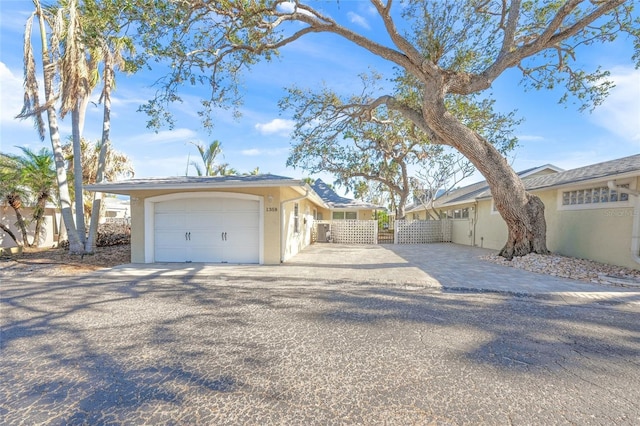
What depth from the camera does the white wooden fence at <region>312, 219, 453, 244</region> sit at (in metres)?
16.9

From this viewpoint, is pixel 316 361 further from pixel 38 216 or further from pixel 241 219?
pixel 38 216

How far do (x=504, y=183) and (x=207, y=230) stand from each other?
32.3ft

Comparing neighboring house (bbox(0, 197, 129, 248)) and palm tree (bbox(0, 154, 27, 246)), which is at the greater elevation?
palm tree (bbox(0, 154, 27, 246))

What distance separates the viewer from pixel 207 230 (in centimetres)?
923

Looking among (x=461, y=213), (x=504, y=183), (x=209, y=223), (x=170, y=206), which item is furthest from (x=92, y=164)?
(x=461, y=213)

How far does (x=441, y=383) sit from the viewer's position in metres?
2.54

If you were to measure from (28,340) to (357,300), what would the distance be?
4615 mm

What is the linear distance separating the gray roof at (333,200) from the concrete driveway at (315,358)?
15.2 m

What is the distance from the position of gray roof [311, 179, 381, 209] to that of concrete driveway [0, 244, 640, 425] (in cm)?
1516

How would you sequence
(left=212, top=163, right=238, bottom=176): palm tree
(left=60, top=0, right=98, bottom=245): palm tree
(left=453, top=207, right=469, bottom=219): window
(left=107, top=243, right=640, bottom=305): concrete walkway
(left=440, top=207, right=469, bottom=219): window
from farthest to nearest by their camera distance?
(left=212, top=163, right=238, bottom=176): palm tree
(left=440, top=207, right=469, bottom=219): window
(left=453, top=207, right=469, bottom=219): window
(left=60, top=0, right=98, bottom=245): palm tree
(left=107, top=243, right=640, bottom=305): concrete walkway

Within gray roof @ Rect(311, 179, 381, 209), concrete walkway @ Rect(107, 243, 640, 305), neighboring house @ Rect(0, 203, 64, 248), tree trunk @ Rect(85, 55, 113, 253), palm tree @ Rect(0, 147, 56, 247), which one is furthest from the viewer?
gray roof @ Rect(311, 179, 381, 209)

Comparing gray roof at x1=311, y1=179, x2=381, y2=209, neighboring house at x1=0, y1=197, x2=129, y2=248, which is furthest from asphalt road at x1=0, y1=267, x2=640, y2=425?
gray roof at x1=311, y1=179, x2=381, y2=209

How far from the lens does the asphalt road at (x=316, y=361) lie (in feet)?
7.15

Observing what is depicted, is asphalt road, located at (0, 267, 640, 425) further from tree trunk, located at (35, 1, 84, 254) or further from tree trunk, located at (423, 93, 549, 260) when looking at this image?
tree trunk, located at (35, 1, 84, 254)
